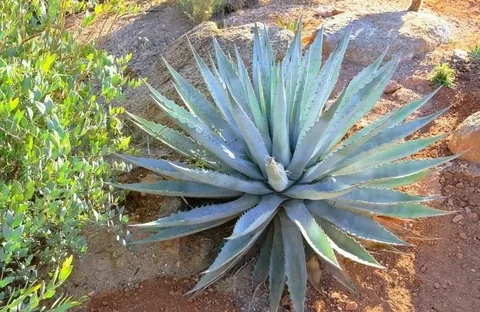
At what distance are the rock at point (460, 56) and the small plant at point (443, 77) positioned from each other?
21 cm

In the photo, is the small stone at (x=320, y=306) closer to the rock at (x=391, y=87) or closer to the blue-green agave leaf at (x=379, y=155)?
the blue-green agave leaf at (x=379, y=155)

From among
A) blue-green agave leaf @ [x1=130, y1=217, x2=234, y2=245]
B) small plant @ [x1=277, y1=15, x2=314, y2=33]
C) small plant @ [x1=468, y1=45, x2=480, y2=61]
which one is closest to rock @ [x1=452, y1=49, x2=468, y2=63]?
small plant @ [x1=468, y1=45, x2=480, y2=61]

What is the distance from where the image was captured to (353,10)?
4867 mm

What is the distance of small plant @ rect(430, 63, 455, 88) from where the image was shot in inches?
141

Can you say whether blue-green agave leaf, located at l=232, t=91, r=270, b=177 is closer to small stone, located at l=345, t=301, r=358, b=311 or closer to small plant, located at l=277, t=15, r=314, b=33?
small stone, located at l=345, t=301, r=358, b=311

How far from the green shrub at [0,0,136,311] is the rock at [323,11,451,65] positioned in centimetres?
191

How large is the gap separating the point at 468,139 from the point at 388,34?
134 centimetres

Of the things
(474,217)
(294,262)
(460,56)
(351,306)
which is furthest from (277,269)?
(460,56)

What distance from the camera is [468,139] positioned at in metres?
3.03

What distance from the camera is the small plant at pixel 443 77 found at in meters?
3.58

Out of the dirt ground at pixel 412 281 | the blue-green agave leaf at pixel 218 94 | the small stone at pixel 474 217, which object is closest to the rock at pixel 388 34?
the dirt ground at pixel 412 281

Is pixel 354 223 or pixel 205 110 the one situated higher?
pixel 205 110

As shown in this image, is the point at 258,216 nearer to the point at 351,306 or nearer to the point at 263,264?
the point at 263,264

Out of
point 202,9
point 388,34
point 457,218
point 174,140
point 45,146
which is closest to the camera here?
point 45,146
